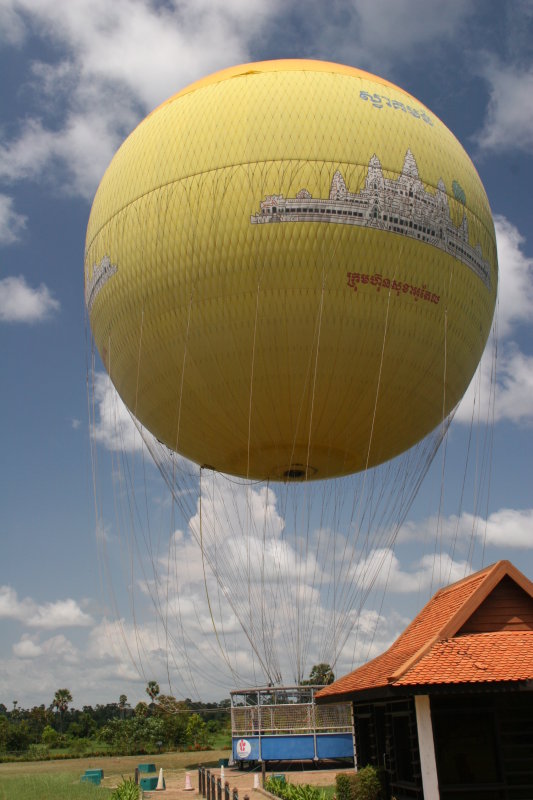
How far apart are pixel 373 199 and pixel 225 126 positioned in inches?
135

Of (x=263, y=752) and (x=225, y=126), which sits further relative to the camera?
(x=263, y=752)

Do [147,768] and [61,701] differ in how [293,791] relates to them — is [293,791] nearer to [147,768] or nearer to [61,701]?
[147,768]

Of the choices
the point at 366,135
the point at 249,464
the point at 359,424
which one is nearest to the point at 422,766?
the point at 359,424

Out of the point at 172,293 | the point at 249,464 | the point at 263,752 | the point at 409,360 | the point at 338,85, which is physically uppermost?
the point at 338,85

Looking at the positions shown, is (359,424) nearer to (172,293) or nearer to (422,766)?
(172,293)

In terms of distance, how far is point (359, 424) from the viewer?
57.5 feet

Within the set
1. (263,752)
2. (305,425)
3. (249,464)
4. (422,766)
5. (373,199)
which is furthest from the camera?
(263,752)

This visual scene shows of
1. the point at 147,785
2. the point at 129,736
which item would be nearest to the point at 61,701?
the point at 129,736

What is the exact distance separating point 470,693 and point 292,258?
8.63 metres

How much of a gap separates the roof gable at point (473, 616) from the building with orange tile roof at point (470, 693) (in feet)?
0.05

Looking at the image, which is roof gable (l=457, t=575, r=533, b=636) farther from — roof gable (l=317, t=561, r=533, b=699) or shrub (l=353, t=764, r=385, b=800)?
shrub (l=353, t=764, r=385, b=800)

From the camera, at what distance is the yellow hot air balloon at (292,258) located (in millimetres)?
15023

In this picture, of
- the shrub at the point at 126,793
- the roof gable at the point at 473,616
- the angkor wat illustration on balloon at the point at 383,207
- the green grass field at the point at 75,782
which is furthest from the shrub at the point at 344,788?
the angkor wat illustration on balloon at the point at 383,207

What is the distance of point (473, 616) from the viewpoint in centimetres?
1196
